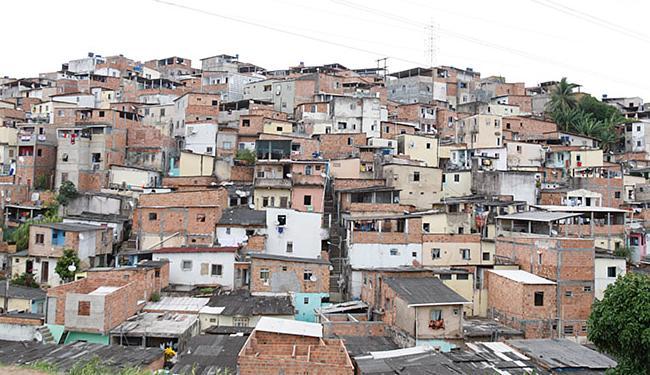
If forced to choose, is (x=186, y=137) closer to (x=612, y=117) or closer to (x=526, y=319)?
(x=526, y=319)

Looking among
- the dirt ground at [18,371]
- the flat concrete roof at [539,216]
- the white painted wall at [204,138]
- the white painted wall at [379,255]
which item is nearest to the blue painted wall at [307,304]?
the white painted wall at [379,255]

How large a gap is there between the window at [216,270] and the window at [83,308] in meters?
6.94

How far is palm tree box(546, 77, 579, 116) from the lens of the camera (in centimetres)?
5709

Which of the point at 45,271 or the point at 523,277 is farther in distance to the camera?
the point at 45,271

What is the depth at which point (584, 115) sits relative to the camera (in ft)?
185

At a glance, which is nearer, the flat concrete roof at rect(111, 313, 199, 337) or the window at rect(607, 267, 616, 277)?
the flat concrete roof at rect(111, 313, 199, 337)

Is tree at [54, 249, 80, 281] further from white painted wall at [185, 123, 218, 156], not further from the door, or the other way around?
white painted wall at [185, 123, 218, 156]

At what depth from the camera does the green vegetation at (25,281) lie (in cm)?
2761

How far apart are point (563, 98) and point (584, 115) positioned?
2.72 meters

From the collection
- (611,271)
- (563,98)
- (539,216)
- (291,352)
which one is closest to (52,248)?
(291,352)

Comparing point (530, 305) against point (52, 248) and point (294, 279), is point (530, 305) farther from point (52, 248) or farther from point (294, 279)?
point (52, 248)

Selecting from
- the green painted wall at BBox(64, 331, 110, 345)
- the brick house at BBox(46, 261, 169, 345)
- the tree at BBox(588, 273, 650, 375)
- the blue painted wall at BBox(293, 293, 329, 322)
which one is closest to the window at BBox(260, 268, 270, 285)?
the blue painted wall at BBox(293, 293, 329, 322)

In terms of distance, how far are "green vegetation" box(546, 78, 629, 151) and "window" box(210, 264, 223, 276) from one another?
41155 millimetres

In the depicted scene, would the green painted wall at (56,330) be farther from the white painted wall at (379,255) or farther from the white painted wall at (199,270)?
the white painted wall at (379,255)
